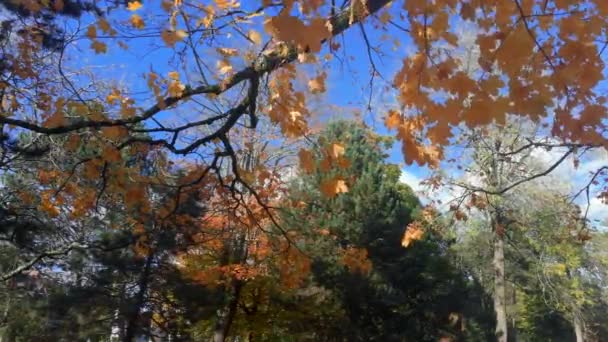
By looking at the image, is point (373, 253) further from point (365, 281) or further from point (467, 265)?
point (467, 265)

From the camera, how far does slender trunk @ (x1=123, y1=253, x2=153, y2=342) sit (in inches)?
454

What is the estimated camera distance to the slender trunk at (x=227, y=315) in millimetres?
13352

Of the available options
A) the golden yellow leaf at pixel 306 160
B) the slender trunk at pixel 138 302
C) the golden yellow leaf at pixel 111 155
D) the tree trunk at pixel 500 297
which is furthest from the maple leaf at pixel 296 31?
the tree trunk at pixel 500 297

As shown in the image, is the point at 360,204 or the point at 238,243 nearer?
the point at 238,243

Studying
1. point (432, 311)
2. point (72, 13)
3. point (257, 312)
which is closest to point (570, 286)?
point (432, 311)

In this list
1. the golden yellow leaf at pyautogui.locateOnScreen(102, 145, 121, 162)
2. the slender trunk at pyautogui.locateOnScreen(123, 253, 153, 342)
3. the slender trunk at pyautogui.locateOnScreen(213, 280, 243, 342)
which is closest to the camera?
the golden yellow leaf at pyautogui.locateOnScreen(102, 145, 121, 162)

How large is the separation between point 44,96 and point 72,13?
142cm

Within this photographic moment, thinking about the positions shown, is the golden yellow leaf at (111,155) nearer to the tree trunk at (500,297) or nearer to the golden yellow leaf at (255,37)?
the golden yellow leaf at (255,37)

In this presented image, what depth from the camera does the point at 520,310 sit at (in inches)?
1088

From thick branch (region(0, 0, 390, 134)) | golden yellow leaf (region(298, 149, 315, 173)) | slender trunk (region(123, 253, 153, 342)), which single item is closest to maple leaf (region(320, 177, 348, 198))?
golden yellow leaf (region(298, 149, 315, 173))

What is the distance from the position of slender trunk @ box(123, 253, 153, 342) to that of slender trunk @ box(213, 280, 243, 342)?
2383 millimetres

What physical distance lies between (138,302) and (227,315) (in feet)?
9.32

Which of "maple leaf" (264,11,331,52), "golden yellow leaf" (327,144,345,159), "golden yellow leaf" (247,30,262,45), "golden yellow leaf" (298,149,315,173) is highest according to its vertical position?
"golden yellow leaf" (247,30,262,45)

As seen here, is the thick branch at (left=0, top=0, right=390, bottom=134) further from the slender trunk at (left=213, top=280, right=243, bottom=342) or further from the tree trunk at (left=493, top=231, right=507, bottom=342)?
the tree trunk at (left=493, top=231, right=507, bottom=342)
